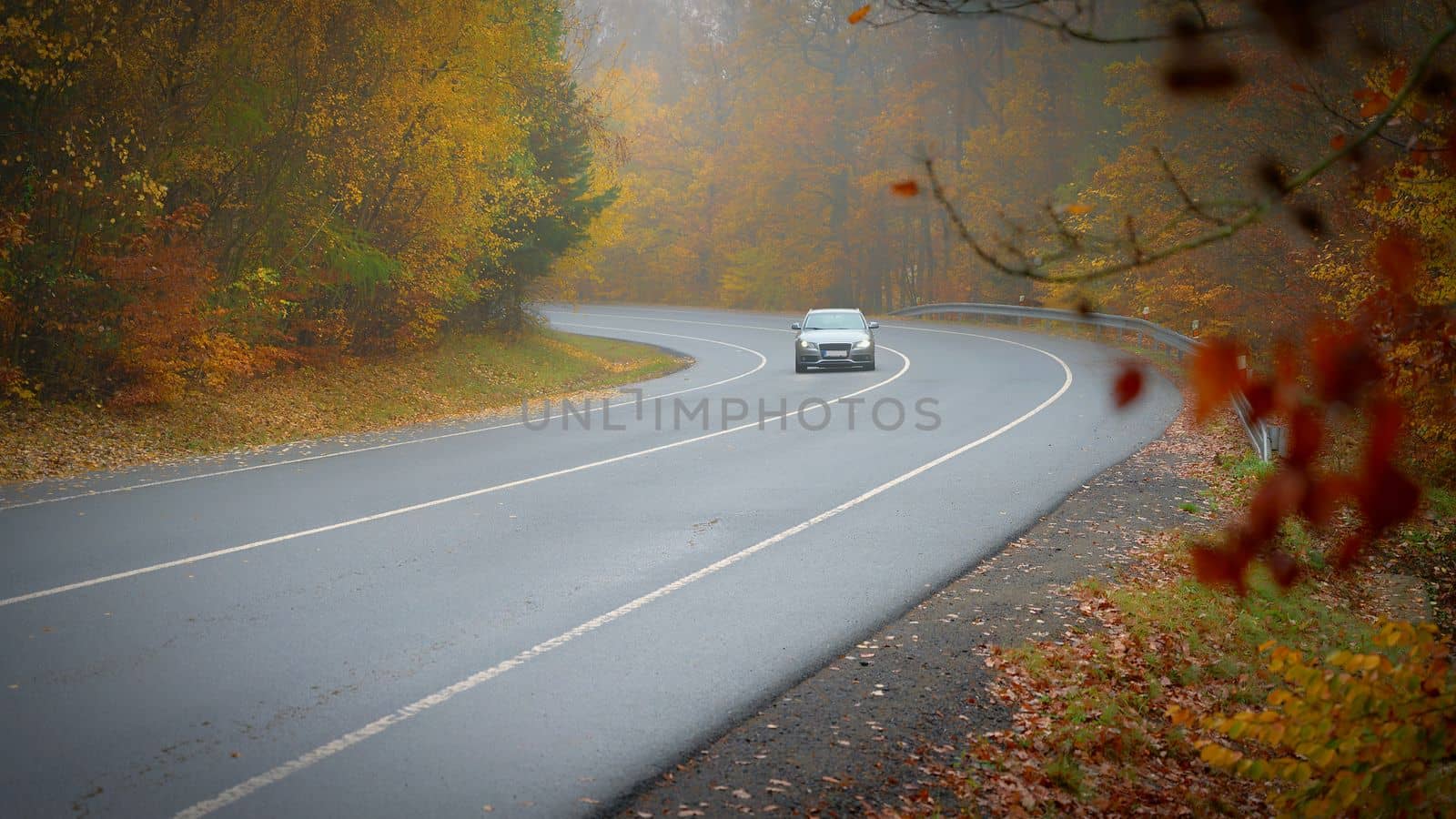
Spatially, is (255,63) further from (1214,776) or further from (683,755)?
(1214,776)

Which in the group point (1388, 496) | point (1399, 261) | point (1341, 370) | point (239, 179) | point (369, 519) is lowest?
point (369, 519)

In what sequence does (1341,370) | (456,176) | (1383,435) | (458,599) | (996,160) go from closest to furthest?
1. (1383,435)
2. (1341,370)
3. (458,599)
4. (456,176)
5. (996,160)

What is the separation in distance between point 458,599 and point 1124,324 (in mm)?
27246

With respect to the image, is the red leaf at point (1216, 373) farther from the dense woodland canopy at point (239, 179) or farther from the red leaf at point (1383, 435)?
the dense woodland canopy at point (239, 179)

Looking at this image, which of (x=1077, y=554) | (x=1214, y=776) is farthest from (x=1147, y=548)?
(x=1214, y=776)

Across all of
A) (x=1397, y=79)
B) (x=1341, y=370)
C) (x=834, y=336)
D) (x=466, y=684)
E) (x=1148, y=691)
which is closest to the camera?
(x=1341, y=370)

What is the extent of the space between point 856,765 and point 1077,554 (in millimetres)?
5237

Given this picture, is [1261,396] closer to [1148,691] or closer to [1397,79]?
[1397,79]

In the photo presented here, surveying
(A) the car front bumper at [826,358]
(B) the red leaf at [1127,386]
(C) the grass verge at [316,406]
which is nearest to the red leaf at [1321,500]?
(B) the red leaf at [1127,386]

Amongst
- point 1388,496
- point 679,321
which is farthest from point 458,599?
point 679,321

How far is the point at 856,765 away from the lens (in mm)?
5637

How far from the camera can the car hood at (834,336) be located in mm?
29312

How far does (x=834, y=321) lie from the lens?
30.8m

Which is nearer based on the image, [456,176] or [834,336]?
[456,176]
